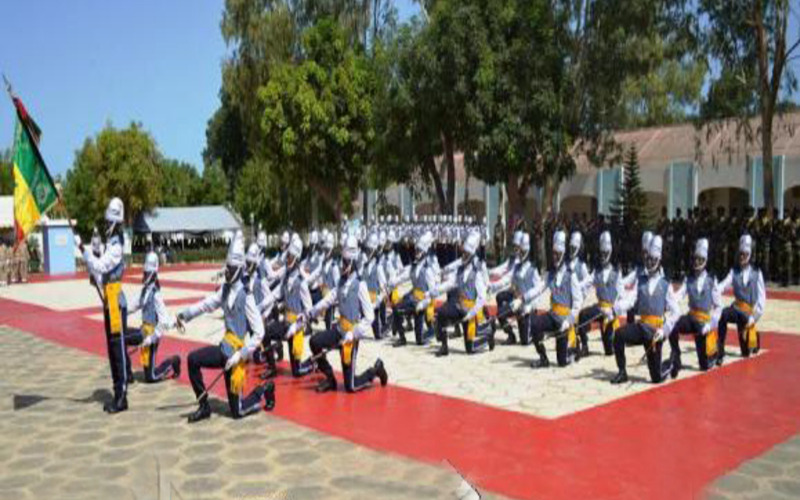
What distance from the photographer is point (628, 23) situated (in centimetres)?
2481

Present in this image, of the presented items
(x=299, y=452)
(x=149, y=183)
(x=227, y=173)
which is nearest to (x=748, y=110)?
(x=299, y=452)

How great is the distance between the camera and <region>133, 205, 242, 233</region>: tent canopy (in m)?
48.7

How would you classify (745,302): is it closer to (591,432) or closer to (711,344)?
(711,344)

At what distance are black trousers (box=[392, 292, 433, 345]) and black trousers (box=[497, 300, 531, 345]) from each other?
1.27 m

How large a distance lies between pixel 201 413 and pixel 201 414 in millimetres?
12

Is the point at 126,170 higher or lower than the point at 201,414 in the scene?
higher

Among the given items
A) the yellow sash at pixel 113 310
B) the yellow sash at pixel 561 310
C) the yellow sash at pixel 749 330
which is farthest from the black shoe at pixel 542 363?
the yellow sash at pixel 113 310

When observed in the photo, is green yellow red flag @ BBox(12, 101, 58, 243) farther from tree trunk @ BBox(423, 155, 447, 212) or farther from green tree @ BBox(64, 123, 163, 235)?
green tree @ BBox(64, 123, 163, 235)

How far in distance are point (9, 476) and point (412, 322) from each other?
8561mm

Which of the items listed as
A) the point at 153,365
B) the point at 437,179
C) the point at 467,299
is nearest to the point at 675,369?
the point at 467,299

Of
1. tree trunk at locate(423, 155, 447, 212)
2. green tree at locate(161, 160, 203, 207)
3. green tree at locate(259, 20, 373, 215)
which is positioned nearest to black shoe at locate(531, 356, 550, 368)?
green tree at locate(259, 20, 373, 215)

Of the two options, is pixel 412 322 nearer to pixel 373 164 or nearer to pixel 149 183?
pixel 373 164

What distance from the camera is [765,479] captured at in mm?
6012

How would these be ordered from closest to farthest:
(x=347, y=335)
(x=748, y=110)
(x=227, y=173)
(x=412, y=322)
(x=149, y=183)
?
(x=347, y=335), (x=412, y=322), (x=748, y=110), (x=149, y=183), (x=227, y=173)
